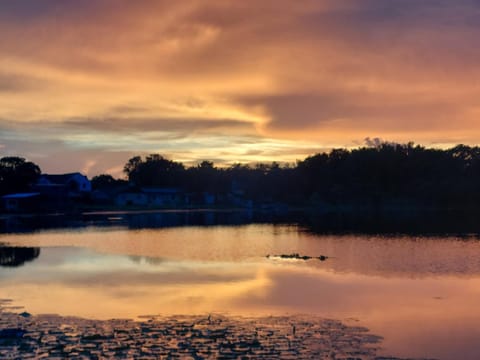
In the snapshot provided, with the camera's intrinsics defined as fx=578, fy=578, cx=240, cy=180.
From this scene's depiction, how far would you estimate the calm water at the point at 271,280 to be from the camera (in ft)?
68.6

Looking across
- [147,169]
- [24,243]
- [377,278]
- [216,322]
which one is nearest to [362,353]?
[216,322]

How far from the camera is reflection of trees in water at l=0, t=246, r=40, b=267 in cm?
3709

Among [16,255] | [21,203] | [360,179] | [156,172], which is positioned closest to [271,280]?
[16,255]

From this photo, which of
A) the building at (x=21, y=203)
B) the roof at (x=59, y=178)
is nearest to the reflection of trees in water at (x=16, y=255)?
Answer: the building at (x=21, y=203)

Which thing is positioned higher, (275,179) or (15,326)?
(275,179)

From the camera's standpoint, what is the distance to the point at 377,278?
30.2 m

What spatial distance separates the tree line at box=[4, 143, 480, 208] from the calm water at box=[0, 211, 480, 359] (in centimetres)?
6972

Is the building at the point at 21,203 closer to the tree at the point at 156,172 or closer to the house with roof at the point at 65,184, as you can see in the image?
the house with roof at the point at 65,184

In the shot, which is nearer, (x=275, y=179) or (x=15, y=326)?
(x=15, y=326)

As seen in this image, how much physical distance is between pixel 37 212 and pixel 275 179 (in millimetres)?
56519

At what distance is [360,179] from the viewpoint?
12181 cm

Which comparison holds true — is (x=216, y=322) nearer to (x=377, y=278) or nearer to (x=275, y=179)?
(x=377, y=278)

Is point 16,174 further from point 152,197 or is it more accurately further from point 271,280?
point 271,280

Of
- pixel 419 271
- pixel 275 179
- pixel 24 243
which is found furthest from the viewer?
pixel 275 179
